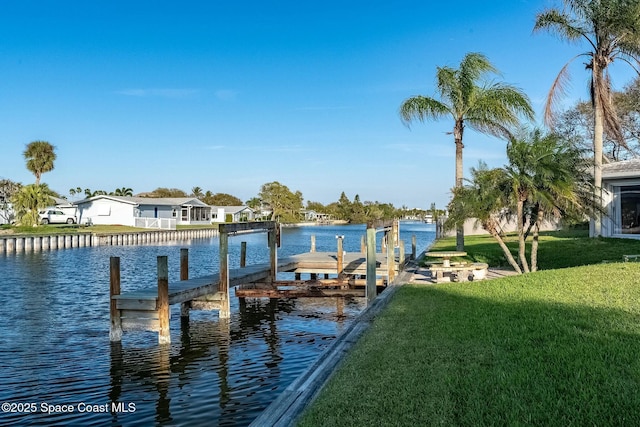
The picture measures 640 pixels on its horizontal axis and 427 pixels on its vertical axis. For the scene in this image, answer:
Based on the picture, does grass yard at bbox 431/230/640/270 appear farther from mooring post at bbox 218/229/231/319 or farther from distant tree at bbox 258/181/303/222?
distant tree at bbox 258/181/303/222

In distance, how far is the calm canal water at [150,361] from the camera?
25.1 ft

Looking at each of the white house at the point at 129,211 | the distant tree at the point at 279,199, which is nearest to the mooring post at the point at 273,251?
the white house at the point at 129,211

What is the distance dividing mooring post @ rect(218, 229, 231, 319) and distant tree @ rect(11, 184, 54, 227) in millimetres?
43538

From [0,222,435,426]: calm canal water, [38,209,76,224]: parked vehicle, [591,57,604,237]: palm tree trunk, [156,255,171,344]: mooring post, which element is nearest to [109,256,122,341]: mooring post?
[0,222,435,426]: calm canal water

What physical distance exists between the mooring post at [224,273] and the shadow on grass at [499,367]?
5725 mm

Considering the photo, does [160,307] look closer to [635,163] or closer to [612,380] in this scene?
[612,380]

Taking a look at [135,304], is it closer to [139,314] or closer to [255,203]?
[139,314]

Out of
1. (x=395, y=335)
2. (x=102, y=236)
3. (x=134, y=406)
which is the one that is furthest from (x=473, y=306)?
(x=102, y=236)

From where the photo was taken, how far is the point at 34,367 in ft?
32.0

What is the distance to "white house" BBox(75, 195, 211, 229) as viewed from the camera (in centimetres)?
6644

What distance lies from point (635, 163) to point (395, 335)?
1916 cm

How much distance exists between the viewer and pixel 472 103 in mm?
19344

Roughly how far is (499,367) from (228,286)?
9.64 metres

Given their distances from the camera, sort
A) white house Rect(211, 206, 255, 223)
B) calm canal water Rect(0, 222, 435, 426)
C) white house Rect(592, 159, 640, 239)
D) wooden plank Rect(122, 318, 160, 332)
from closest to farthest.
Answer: calm canal water Rect(0, 222, 435, 426) → wooden plank Rect(122, 318, 160, 332) → white house Rect(592, 159, 640, 239) → white house Rect(211, 206, 255, 223)
